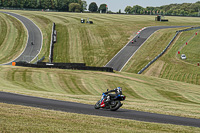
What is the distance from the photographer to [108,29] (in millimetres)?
108250

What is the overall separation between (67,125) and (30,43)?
79103 mm

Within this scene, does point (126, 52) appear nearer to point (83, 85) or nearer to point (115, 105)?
point (83, 85)

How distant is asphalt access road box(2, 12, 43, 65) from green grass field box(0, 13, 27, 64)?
1.57 meters

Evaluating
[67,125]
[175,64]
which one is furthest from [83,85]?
[175,64]

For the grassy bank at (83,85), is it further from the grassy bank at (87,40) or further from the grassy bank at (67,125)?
the grassy bank at (87,40)

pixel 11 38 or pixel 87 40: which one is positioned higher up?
pixel 11 38

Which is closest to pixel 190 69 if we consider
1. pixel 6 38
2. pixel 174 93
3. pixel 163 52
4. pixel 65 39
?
pixel 163 52

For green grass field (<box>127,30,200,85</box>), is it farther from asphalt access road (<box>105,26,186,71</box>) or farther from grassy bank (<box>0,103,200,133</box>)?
grassy bank (<box>0,103,200,133</box>)

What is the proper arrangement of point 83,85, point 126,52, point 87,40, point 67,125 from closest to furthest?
point 67,125 → point 83,85 → point 126,52 → point 87,40

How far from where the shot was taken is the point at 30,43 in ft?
292

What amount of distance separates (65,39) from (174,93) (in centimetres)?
5975

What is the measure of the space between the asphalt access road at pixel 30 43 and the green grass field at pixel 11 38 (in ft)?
5.15

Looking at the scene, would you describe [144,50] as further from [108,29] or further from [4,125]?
[4,125]

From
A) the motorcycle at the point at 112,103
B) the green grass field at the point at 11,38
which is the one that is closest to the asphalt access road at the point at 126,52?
the green grass field at the point at 11,38
